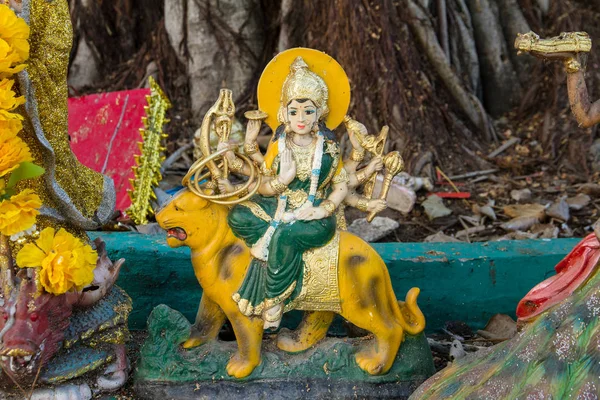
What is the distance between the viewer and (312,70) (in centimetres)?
267

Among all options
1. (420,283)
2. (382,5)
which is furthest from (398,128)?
(420,283)

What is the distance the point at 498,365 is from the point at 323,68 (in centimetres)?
108

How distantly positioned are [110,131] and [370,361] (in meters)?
2.46

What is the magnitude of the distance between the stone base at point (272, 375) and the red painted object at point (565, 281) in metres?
0.42

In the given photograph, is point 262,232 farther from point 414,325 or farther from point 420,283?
point 420,283

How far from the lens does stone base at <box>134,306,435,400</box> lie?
9.01 ft

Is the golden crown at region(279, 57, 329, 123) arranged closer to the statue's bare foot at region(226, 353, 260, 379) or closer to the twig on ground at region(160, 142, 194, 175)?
the statue's bare foot at region(226, 353, 260, 379)

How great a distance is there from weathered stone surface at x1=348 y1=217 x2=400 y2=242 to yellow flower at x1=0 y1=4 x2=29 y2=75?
2.16 metres

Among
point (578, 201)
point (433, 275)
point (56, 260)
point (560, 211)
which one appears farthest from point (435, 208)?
point (56, 260)

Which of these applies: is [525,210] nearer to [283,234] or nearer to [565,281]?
[565,281]

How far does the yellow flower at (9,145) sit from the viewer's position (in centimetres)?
229

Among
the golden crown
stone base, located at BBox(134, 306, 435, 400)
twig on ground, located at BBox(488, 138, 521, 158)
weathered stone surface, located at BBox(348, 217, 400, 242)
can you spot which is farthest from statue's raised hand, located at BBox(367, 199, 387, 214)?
twig on ground, located at BBox(488, 138, 521, 158)

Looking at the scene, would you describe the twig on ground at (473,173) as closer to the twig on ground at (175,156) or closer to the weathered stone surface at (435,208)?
the weathered stone surface at (435,208)

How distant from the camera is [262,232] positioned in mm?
2678
